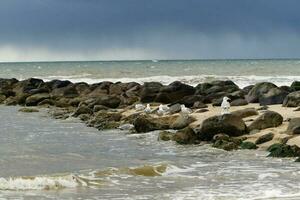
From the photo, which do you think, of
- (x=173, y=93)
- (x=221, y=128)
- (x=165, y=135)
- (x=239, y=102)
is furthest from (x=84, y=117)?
(x=221, y=128)

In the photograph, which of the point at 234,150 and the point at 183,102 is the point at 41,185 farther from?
the point at 183,102

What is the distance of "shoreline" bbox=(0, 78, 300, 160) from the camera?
14.6 m

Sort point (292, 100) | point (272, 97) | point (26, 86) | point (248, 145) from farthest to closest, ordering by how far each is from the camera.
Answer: point (26, 86)
point (272, 97)
point (292, 100)
point (248, 145)

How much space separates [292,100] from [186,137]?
5781 mm

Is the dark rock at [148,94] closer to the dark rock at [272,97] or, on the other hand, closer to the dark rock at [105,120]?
the dark rock at [105,120]

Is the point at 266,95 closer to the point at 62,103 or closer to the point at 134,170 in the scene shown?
the point at 134,170

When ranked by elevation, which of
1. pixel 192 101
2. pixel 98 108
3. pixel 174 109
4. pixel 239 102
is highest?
pixel 239 102

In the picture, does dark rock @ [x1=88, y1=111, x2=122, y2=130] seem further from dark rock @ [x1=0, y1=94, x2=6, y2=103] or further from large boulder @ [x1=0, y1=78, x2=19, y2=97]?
large boulder @ [x1=0, y1=78, x2=19, y2=97]

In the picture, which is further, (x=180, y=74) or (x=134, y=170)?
(x=180, y=74)

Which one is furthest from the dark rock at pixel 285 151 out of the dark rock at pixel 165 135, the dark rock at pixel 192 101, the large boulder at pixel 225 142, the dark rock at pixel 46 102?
the dark rock at pixel 46 102

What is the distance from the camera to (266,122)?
51.3 feet

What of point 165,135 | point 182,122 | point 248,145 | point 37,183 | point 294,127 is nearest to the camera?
point 37,183

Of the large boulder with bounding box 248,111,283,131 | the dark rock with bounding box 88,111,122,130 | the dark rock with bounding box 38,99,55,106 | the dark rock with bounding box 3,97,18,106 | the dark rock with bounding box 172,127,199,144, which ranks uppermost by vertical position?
the large boulder with bounding box 248,111,283,131

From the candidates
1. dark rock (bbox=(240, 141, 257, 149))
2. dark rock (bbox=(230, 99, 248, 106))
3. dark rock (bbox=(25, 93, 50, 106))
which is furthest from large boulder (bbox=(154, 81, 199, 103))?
dark rock (bbox=(240, 141, 257, 149))
